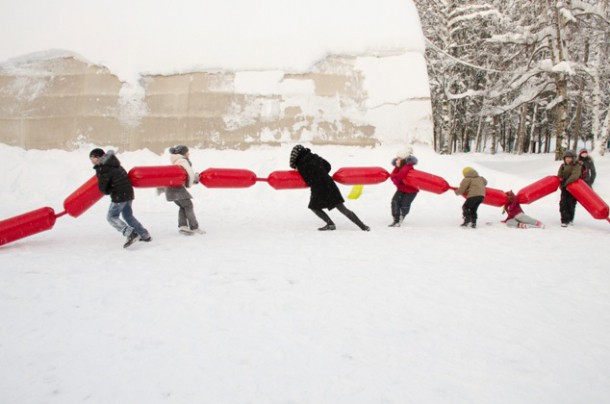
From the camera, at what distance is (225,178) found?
631cm

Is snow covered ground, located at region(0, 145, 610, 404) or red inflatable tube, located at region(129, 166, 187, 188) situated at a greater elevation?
red inflatable tube, located at region(129, 166, 187, 188)

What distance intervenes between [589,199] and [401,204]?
2928 mm

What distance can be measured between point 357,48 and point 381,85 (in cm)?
113

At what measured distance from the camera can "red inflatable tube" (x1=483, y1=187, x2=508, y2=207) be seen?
684cm

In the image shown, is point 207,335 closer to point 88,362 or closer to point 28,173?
point 88,362

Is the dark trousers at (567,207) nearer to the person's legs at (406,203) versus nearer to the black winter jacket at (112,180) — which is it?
the person's legs at (406,203)

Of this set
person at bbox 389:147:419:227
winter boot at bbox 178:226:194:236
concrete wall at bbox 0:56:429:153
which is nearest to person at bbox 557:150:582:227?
person at bbox 389:147:419:227

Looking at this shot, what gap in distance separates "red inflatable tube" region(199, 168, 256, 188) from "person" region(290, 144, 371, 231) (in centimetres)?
79

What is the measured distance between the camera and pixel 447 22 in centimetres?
1706

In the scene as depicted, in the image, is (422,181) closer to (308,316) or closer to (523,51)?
(308,316)

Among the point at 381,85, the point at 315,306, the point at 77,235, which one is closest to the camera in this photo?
the point at 315,306

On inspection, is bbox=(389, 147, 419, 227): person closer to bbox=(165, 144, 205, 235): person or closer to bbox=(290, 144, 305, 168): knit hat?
bbox=(290, 144, 305, 168): knit hat

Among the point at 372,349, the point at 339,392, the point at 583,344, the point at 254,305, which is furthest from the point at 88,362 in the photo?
the point at 583,344

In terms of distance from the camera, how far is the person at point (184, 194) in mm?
5965
